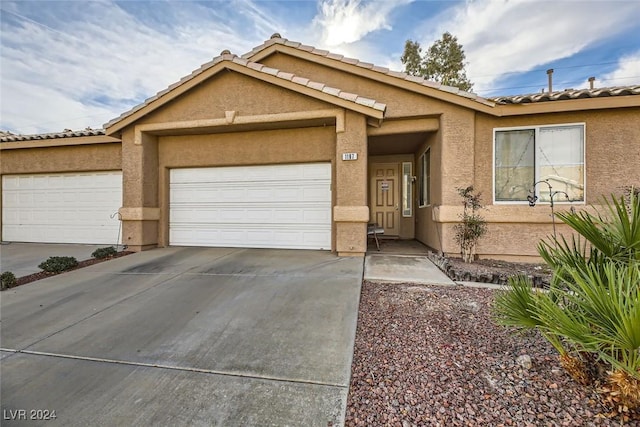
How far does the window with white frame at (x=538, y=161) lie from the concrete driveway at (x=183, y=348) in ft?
13.8

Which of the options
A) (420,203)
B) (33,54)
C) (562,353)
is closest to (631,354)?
(562,353)

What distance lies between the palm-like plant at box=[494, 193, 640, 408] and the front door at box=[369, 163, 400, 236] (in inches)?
296

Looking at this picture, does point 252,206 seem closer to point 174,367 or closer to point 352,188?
point 352,188

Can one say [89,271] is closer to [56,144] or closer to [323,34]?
[56,144]

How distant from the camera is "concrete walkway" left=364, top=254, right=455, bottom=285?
14.7ft

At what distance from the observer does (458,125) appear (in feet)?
20.3

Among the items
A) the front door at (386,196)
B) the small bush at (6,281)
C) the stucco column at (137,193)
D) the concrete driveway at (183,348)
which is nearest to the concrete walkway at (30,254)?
the small bush at (6,281)

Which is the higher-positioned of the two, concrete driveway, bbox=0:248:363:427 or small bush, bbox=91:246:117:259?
small bush, bbox=91:246:117:259

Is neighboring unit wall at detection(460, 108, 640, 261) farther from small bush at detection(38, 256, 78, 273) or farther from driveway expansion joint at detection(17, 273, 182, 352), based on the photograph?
small bush at detection(38, 256, 78, 273)

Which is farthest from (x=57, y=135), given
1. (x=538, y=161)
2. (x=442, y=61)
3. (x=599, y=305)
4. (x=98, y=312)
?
(x=442, y=61)

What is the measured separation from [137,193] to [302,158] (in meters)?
4.48

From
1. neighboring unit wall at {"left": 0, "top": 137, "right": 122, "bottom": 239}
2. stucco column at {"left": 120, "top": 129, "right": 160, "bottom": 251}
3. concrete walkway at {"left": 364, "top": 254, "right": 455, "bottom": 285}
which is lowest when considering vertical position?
concrete walkway at {"left": 364, "top": 254, "right": 455, "bottom": 285}

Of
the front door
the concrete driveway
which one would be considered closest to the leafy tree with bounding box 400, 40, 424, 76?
the front door

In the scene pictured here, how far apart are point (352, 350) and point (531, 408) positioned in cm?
135
